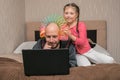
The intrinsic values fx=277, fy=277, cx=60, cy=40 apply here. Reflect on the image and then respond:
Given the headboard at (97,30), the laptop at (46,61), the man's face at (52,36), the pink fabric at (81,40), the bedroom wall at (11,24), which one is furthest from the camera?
the headboard at (97,30)

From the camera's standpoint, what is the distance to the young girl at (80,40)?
2.03 metres

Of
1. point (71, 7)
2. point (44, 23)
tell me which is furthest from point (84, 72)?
point (71, 7)

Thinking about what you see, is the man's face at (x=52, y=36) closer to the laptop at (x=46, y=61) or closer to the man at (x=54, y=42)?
the man at (x=54, y=42)

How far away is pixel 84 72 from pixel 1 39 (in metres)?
1.46

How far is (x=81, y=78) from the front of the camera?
5.16 ft

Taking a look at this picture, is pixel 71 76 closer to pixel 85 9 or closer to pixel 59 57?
pixel 59 57

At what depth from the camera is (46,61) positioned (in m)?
1.55

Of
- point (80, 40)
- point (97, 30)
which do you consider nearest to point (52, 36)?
point (80, 40)

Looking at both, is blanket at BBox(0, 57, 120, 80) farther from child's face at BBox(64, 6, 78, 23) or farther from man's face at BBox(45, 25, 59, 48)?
child's face at BBox(64, 6, 78, 23)

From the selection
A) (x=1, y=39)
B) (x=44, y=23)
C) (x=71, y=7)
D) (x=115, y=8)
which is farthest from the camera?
(x=115, y=8)

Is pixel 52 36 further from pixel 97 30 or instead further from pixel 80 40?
pixel 97 30

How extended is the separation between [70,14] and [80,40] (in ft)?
0.70

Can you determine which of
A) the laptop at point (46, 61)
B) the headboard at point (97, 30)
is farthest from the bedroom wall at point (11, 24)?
the laptop at point (46, 61)

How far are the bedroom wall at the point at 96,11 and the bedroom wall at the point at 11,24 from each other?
18cm
